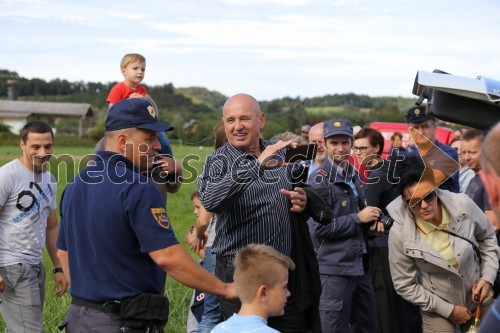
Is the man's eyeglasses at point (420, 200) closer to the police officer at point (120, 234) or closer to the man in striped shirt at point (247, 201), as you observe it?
→ the man in striped shirt at point (247, 201)

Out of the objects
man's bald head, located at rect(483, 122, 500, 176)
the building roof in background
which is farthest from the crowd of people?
the building roof in background

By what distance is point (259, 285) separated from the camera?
180 inches

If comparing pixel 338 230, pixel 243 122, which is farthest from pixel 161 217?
pixel 338 230

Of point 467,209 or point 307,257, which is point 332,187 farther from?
point 307,257

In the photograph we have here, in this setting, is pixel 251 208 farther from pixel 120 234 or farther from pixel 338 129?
pixel 338 129

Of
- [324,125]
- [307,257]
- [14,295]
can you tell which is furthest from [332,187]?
[14,295]

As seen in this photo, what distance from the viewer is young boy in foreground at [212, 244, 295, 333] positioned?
4504 millimetres

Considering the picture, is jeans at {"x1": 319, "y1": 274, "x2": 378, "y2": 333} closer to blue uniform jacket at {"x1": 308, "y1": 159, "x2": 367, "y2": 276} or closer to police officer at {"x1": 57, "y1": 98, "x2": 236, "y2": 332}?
blue uniform jacket at {"x1": 308, "y1": 159, "x2": 367, "y2": 276}

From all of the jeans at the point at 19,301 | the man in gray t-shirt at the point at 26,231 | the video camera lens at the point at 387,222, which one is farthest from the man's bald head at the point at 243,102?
the jeans at the point at 19,301

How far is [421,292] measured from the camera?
655 centimetres

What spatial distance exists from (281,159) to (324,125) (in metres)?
2.85

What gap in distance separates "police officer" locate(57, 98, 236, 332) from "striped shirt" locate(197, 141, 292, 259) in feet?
2.42

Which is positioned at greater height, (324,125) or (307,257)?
(324,125)

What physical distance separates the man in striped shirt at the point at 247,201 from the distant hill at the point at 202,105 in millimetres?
21712
